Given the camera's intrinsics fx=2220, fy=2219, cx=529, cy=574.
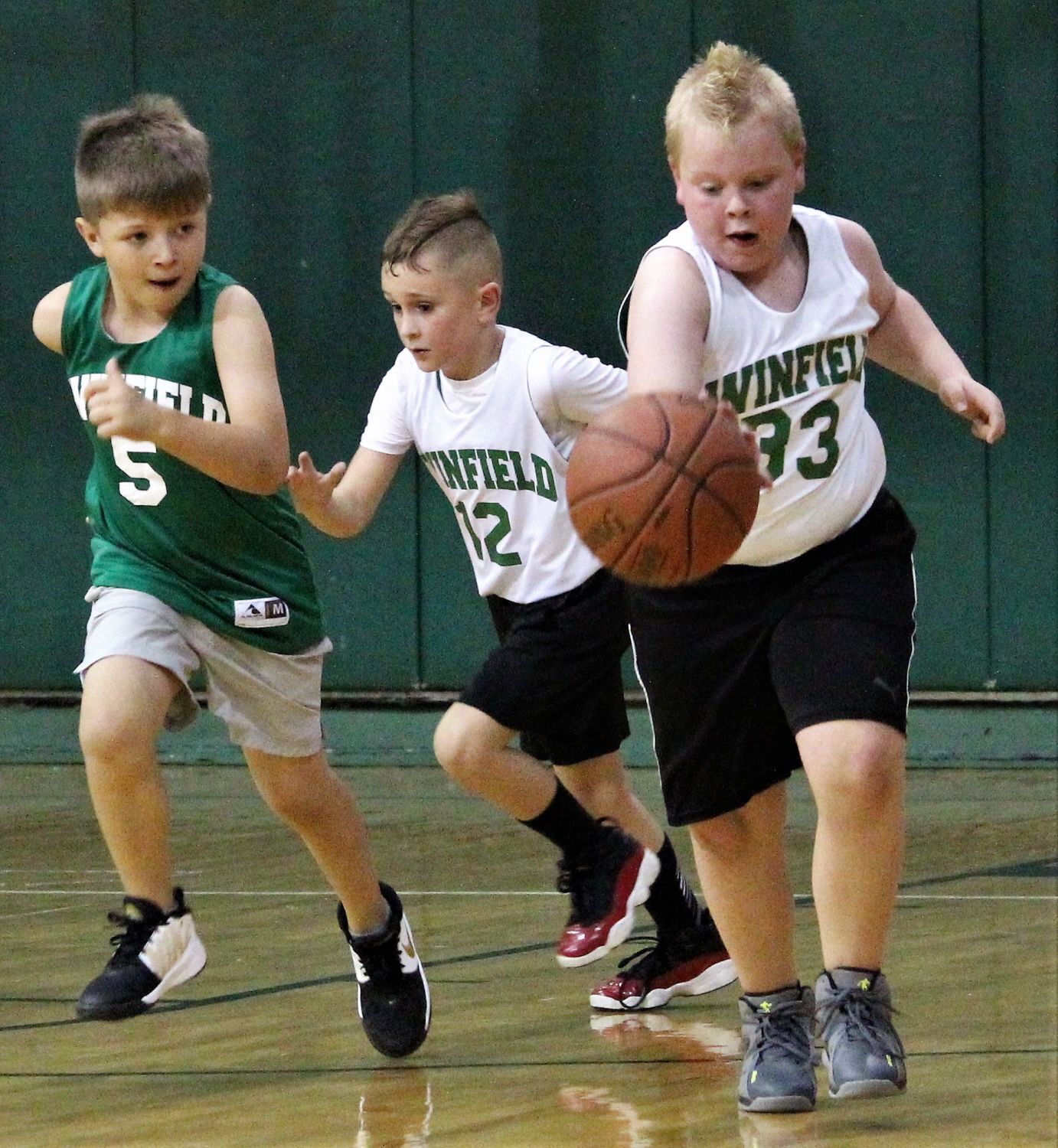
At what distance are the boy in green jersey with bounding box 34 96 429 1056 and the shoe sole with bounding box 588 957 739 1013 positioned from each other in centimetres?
44

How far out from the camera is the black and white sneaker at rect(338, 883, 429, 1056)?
12.8ft

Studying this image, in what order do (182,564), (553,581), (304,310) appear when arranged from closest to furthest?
(182,564)
(553,581)
(304,310)

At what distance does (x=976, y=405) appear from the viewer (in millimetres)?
3471

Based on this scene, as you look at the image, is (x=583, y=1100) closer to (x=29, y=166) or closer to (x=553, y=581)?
(x=553, y=581)

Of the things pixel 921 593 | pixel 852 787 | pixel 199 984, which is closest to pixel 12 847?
pixel 199 984

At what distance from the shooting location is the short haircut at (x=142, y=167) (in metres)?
3.82

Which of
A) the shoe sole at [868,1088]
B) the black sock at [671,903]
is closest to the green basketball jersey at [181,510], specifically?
the black sock at [671,903]

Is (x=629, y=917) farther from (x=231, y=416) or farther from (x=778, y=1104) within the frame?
(x=231, y=416)

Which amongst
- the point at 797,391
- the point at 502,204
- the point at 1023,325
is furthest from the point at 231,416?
the point at 1023,325

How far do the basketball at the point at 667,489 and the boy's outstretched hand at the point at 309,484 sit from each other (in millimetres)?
895

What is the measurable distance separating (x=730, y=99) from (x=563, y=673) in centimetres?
148

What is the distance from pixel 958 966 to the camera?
462 centimetres

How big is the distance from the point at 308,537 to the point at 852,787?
6.14 m

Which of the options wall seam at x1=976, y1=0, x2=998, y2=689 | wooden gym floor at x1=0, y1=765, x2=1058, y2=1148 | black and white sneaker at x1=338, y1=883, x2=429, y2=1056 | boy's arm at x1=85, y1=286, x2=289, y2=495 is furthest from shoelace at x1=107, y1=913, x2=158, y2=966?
wall seam at x1=976, y1=0, x2=998, y2=689
